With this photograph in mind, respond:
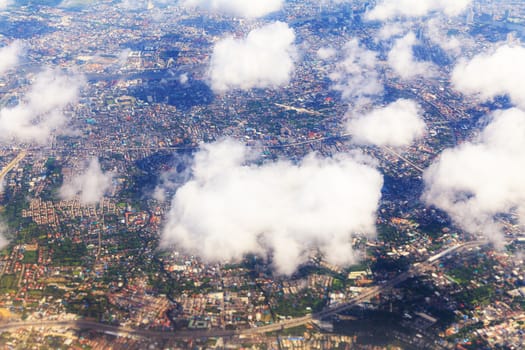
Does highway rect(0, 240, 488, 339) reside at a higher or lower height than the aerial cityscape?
lower

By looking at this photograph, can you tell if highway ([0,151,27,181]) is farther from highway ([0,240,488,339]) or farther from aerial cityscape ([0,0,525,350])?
highway ([0,240,488,339])

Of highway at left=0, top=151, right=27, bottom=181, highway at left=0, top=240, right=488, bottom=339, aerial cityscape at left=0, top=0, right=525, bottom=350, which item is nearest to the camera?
highway at left=0, top=240, right=488, bottom=339

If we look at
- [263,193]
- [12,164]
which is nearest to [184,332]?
[263,193]

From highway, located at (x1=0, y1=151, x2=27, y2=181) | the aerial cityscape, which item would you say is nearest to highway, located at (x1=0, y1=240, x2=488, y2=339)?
the aerial cityscape

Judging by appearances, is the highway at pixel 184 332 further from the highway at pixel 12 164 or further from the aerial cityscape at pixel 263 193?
the highway at pixel 12 164

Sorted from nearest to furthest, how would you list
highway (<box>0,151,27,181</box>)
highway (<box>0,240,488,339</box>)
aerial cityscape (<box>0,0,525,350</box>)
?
highway (<box>0,240,488,339</box>), aerial cityscape (<box>0,0,525,350</box>), highway (<box>0,151,27,181</box>)

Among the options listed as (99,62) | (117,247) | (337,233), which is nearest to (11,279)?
(117,247)

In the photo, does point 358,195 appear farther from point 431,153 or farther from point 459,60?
point 459,60

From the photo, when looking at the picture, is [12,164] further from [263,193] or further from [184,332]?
[184,332]

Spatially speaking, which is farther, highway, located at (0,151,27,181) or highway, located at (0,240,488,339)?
highway, located at (0,151,27,181)

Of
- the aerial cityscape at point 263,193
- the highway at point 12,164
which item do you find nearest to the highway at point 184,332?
the aerial cityscape at point 263,193
